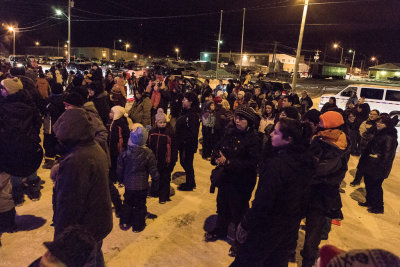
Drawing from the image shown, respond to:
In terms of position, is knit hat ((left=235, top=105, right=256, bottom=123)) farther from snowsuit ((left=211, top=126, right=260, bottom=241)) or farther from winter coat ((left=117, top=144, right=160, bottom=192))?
winter coat ((left=117, top=144, right=160, bottom=192))

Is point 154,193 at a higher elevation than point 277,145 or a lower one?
lower

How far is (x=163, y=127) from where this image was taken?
16.2 ft

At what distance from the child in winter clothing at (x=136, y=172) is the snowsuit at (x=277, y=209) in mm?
1984

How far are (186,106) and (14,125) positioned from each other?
9.71ft

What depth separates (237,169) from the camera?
3.77 metres

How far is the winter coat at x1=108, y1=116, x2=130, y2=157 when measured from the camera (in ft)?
17.0

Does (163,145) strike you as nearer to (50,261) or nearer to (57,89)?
(57,89)

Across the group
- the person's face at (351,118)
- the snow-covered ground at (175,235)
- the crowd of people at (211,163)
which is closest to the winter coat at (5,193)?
the crowd of people at (211,163)

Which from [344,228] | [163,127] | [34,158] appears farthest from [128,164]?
[344,228]

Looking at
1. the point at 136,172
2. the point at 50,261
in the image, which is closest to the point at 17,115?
the point at 136,172

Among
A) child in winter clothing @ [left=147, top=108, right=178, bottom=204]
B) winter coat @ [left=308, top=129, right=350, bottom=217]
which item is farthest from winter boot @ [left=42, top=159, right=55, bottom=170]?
winter coat @ [left=308, top=129, right=350, bottom=217]

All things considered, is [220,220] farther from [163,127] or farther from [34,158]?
[34,158]

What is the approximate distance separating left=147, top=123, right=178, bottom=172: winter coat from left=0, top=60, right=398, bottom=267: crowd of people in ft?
0.06

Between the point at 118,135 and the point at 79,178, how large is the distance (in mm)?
2913
